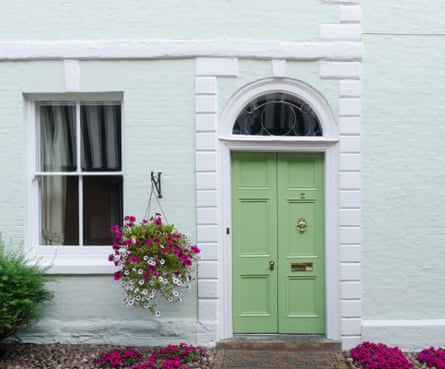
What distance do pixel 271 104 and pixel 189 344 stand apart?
9.91ft

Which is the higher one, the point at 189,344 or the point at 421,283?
the point at 421,283

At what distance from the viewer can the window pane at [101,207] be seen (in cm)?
688

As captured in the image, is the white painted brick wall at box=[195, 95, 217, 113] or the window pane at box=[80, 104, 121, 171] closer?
the white painted brick wall at box=[195, 95, 217, 113]

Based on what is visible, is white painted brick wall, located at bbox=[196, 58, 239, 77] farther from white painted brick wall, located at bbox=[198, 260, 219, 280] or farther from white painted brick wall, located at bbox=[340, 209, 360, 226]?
white painted brick wall, located at bbox=[198, 260, 219, 280]

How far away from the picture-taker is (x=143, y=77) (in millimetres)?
6625

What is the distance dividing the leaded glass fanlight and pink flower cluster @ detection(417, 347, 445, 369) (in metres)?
2.80

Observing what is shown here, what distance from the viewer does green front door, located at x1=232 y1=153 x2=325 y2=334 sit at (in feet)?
22.1

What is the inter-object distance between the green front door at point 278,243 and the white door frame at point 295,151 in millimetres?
103

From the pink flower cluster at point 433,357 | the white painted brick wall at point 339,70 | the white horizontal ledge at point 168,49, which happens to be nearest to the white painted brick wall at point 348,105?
→ the white painted brick wall at point 339,70

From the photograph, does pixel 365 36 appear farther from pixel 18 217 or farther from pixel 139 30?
pixel 18 217

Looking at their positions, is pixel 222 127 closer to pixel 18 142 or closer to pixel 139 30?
pixel 139 30

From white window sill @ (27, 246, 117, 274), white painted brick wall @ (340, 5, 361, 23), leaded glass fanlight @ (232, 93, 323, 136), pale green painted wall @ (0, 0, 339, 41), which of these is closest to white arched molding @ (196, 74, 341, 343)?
leaded glass fanlight @ (232, 93, 323, 136)

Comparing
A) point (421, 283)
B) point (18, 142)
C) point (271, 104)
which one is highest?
point (271, 104)

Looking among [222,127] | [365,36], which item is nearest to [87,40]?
[222,127]
